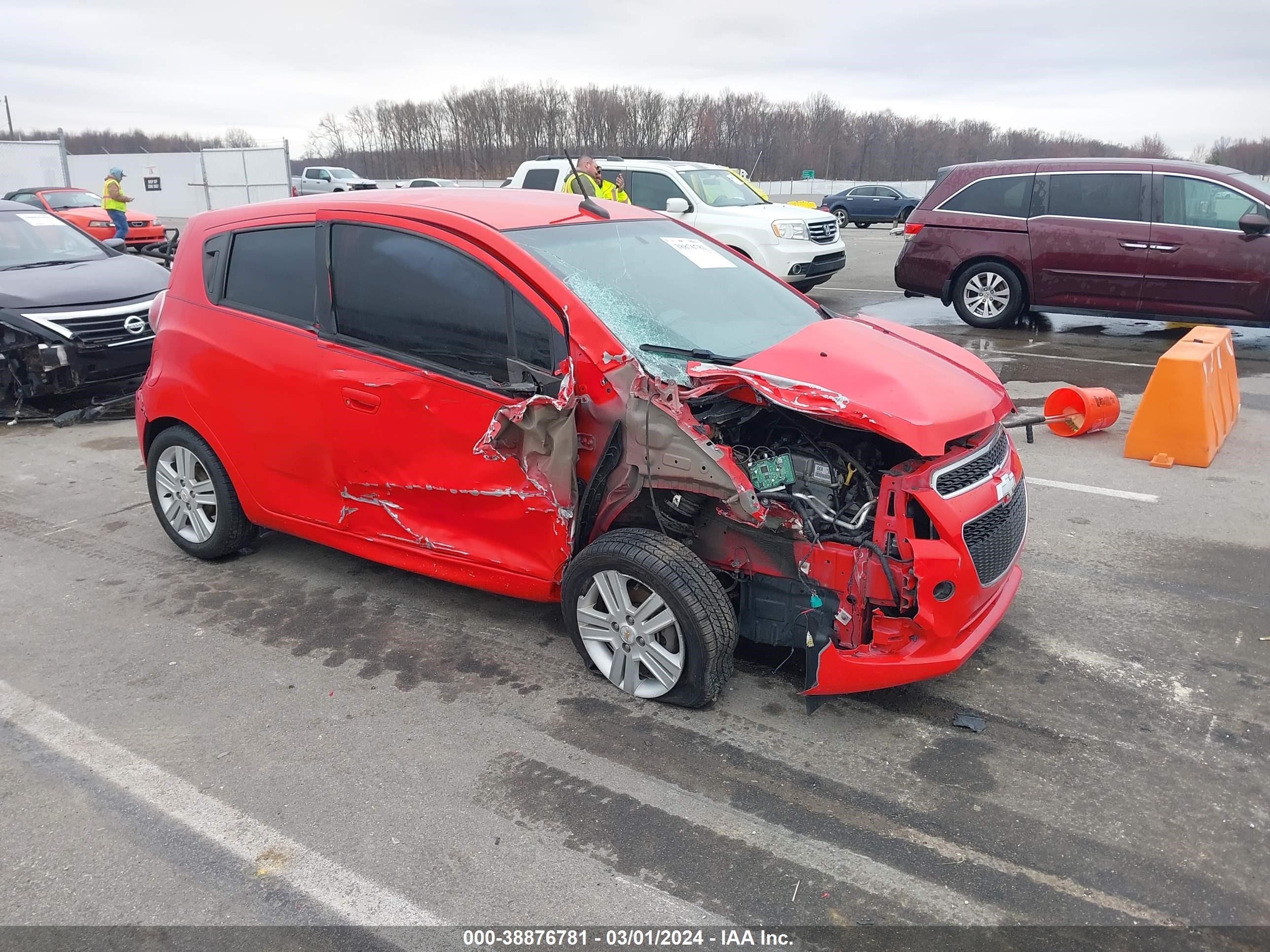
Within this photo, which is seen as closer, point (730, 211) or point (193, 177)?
point (730, 211)

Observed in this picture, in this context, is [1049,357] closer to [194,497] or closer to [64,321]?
[194,497]

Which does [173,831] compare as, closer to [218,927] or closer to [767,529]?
[218,927]

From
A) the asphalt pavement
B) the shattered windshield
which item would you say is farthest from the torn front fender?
the asphalt pavement

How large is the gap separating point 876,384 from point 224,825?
104 inches

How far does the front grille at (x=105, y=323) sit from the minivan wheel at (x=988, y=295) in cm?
881

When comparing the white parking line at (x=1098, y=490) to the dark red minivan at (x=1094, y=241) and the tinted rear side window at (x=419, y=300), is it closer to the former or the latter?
the tinted rear side window at (x=419, y=300)

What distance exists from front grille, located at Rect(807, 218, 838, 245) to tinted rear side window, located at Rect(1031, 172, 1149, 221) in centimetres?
294

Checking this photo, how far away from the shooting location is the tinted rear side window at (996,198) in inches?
413

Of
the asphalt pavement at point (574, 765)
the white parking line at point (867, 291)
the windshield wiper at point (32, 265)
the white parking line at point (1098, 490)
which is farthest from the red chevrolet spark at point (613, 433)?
the white parking line at point (867, 291)

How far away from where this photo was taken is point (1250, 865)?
105 inches

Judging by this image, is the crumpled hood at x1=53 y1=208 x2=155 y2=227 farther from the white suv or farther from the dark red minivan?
the dark red minivan

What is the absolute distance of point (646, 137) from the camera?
5991cm

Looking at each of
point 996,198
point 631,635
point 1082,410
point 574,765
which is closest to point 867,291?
point 996,198

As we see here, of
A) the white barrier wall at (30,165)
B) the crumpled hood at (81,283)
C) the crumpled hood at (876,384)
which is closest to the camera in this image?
the crumpled hood at (876,384)
